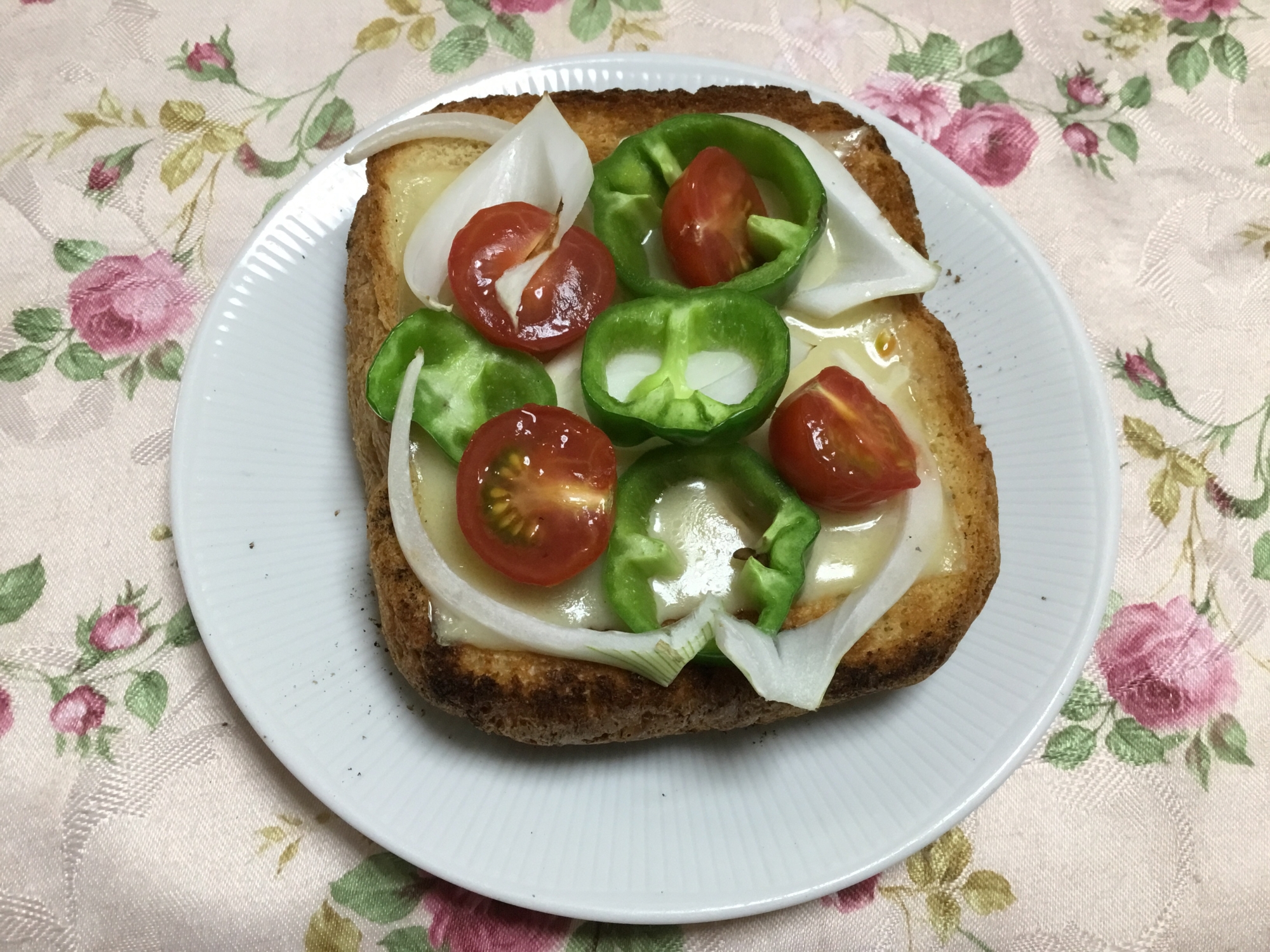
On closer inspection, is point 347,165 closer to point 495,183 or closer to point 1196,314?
point 495,183

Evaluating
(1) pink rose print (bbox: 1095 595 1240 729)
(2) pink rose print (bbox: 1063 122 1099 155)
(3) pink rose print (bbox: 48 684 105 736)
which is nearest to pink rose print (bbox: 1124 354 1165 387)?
(1) pink rose print (bbox: 1095 595 1240 729)

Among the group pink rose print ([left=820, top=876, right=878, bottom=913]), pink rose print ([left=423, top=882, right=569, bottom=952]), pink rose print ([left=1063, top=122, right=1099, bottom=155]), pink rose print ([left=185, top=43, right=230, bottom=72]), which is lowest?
pink rose print ([left=423, top=882, right=569, bottom=952])

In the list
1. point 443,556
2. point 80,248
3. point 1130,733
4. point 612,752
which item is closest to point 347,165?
point 80,248

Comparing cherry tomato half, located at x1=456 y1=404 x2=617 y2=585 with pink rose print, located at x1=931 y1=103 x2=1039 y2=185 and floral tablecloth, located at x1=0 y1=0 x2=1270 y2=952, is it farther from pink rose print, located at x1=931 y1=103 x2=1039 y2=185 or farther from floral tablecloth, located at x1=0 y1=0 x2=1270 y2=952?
pink rose print, located at x1=931 y1=103 x2=1039 y2=185

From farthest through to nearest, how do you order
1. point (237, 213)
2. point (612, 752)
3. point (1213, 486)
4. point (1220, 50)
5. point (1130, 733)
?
point (1220, 50)
point (237, 213)
point (1213, 486)
point (1130, 733)
point (612, 752)

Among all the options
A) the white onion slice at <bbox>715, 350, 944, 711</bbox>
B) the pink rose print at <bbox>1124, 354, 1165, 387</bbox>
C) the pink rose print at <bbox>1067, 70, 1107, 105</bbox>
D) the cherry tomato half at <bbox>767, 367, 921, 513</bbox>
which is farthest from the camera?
the pink rose print at <bbox>1067, 70, 1107, 105</bbox>

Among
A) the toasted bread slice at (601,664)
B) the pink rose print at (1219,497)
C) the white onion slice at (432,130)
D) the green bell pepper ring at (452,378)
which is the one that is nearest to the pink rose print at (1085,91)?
the toasted bread slice at (601,664)

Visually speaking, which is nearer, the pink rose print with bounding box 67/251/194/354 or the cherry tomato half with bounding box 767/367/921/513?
the cherry tomato half with bounding box 767/367/921/513
